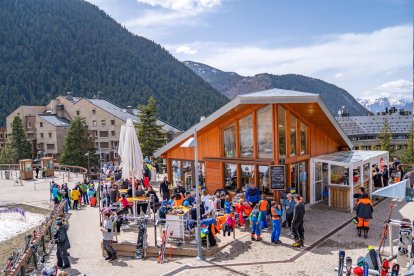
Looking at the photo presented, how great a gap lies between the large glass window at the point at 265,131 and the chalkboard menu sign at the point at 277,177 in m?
0.82

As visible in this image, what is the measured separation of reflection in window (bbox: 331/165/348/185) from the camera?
62.6 feet

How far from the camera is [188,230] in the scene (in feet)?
44.4

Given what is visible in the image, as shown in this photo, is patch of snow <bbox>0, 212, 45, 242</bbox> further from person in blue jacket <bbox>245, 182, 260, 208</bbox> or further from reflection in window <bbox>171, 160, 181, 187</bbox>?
person in blue jacket <bbox>245, 182, 260, 208</bbox>

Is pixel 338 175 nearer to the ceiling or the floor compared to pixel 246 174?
nearer to the floor

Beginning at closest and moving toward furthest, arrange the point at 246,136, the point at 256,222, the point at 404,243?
1. the point at 404,243
2. the point at 256,222
3. the point at 246,136

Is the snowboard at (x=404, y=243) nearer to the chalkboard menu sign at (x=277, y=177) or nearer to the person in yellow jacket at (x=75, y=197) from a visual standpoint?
the chalkboard menu sign at (x=277, y=177)

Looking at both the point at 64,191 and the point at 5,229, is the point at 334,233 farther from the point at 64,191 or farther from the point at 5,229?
the point at 5,229

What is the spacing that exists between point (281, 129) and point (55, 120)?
59435 millimetres

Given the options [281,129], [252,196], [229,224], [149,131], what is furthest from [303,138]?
[149,131]

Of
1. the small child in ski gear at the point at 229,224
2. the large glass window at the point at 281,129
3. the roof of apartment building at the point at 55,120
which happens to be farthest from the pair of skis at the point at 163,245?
the roof of apartment building at the point at 55,120

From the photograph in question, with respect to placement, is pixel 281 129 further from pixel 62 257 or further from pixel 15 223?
pixel 15 223

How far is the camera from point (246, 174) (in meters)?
18.6

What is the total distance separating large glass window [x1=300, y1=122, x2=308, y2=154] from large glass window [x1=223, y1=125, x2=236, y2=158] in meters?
3.35

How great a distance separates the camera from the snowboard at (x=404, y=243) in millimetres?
10570
